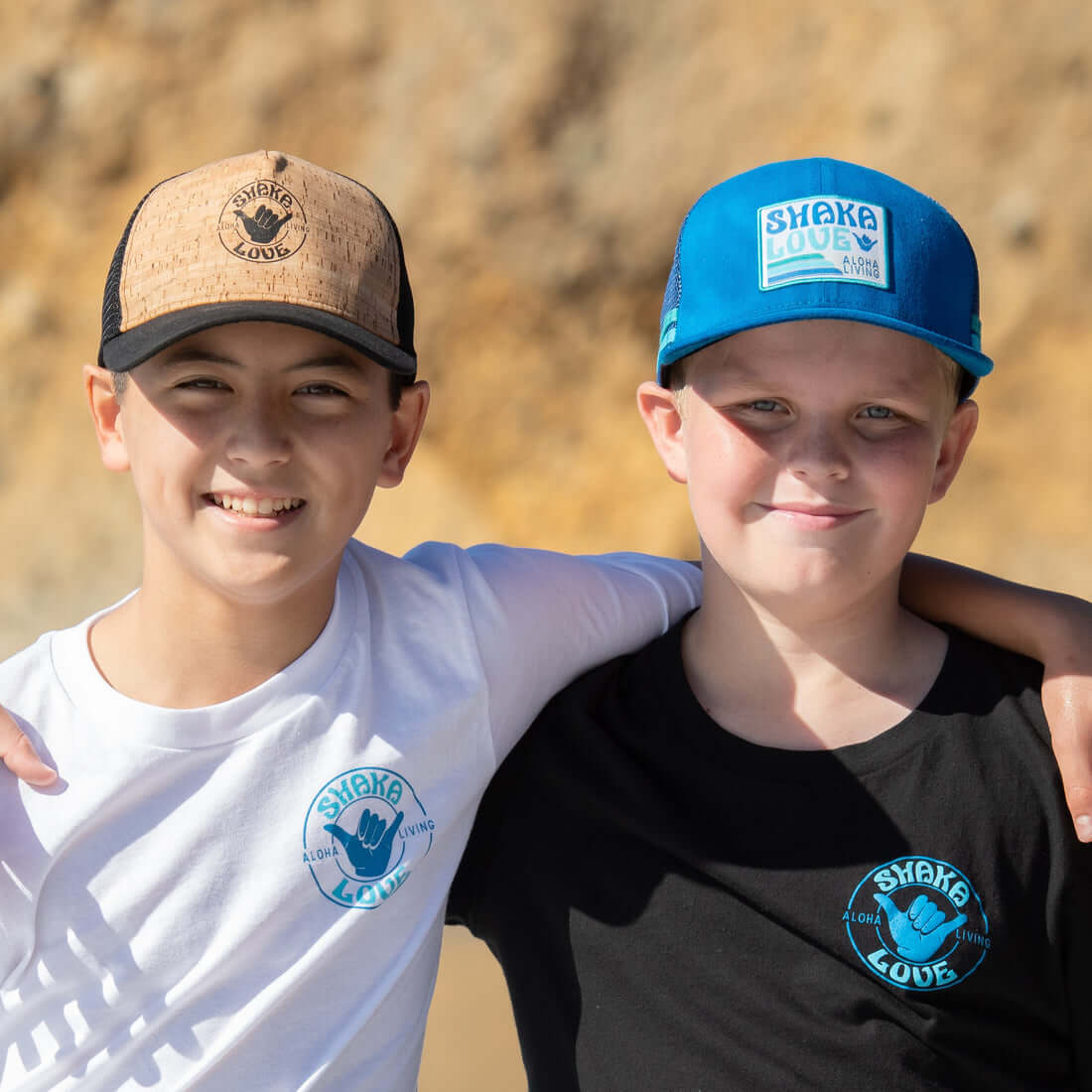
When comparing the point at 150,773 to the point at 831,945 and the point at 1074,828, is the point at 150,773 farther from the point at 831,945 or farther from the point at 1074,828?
the point at 1074,828

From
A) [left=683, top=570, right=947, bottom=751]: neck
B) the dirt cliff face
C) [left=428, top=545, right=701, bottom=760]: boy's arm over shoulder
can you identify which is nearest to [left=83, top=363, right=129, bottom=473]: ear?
[left=428, top=545, right=701, bottom=760]: boy's arm over shoulder

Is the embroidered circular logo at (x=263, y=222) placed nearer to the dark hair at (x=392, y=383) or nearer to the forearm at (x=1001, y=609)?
the dark hair at (x=392, y=383)

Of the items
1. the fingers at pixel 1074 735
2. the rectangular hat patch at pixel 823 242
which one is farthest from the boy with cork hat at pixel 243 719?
the fingers at pixel 1074 735

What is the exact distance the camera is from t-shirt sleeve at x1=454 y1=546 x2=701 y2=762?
1.20 m

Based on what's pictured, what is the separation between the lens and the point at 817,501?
1056mm

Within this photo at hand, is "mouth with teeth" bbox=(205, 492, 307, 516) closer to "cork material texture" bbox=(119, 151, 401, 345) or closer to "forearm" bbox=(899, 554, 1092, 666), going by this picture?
"cork material texture" bbox=(119, 151, 401, 345)

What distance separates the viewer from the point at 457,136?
267 cm

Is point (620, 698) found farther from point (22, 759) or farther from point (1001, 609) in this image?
point (22, 759)

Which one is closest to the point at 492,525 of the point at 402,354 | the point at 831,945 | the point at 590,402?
the point at 590,402

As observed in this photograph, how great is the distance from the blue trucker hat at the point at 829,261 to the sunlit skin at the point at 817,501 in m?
0.03

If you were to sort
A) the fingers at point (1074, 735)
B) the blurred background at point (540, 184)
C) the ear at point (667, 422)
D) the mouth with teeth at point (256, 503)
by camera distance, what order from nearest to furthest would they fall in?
the fingers at point (1074, 735)
the mouth with teeth at point (256, 503)
the ear at point (667, 422)
the blurred background at point (540, 184)

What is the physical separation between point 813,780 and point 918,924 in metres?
0.14

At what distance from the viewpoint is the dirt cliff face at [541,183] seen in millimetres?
2559

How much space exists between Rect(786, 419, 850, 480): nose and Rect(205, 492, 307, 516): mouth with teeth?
44cm
